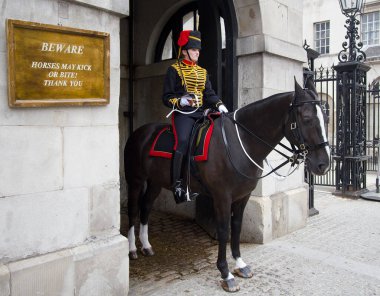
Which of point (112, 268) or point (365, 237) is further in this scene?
point (365, 237)

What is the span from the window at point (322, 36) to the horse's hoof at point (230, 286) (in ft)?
79.7

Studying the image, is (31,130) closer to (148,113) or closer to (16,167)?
(16,167)

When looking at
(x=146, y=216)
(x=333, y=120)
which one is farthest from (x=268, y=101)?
(x=333, y=120)

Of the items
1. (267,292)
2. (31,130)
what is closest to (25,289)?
(31,130)

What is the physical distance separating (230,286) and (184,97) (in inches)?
83.4

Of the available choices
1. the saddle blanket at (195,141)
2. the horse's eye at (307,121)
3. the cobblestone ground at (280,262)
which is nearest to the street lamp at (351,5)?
the cobblestone ground at (280,262)

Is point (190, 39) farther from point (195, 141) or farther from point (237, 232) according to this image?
point (237, 232)

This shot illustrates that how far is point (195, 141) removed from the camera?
4.46 meters

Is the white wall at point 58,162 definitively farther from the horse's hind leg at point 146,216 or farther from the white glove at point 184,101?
the horse's hind leg at point 146,216

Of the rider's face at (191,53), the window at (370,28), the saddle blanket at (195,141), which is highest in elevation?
the window at (370,28)

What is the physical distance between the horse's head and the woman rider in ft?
2.89

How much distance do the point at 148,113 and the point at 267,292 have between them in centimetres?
462

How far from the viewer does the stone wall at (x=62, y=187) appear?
317cm

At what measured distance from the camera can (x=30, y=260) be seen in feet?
10.8
